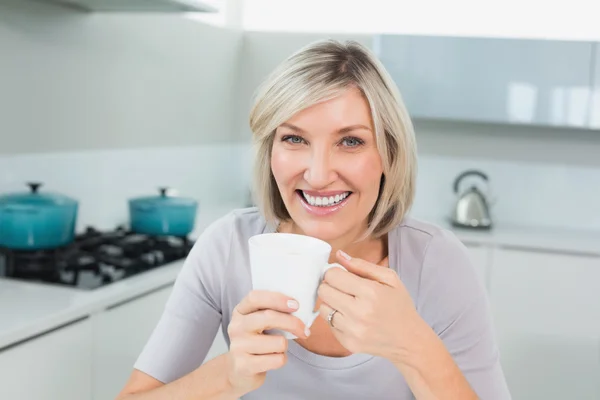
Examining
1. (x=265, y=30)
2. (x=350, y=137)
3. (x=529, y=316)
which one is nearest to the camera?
(x=350, y=137)

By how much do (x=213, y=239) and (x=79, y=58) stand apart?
1276 millimetres

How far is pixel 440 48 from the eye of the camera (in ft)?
10.4

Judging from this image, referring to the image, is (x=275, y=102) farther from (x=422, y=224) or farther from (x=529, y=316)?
(x=529, y=316)

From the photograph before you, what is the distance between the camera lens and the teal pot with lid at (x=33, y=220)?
5.90 ft

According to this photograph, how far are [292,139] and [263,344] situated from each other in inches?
16.7

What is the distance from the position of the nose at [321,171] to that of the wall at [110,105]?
4.09 feet

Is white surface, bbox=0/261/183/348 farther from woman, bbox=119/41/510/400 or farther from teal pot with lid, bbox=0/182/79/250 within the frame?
woman, bbox=119/41/510/400

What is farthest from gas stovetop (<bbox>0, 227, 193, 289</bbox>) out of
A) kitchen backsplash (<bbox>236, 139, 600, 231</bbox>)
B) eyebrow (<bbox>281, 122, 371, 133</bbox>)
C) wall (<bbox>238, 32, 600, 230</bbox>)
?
kitchen backsplash (<bbox>236, 139, 600, 231</bbox>)

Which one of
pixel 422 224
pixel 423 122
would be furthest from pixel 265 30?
pixel 422 224

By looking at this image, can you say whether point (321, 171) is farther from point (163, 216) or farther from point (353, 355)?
point (163, 216)

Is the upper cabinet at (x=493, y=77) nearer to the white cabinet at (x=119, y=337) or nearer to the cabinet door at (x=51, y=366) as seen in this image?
the white cabinet at (x=119, y=337)

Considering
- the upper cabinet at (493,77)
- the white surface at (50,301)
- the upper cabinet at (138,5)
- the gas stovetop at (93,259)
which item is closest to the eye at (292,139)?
the white surface at (50,301)

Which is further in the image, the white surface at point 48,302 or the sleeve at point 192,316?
the white surface at point 48,302

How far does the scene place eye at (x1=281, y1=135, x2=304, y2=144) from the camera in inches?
46.8
